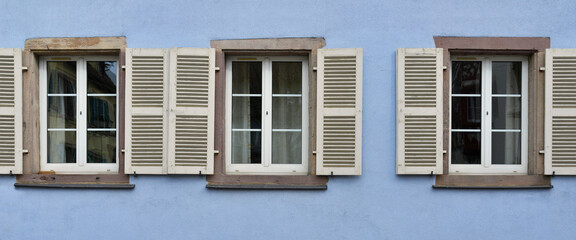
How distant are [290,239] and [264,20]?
2.22 metres

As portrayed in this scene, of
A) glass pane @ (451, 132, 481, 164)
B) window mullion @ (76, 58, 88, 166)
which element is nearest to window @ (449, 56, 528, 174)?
glass pane @ (451, 132, 481, 164)

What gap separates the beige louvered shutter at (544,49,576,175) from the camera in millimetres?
3717

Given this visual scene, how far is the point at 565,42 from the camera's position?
3.80 metres

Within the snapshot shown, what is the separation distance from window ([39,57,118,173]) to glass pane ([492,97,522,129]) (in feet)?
12.9

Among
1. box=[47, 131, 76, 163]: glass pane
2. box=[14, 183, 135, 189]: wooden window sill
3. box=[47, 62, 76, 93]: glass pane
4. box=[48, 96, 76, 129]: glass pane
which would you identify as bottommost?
box=[14, 183, 135, 189]: wooden window sill

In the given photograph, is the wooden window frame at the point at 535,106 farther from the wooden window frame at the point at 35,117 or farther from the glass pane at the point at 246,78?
the wooden window frame at the point at 35,117

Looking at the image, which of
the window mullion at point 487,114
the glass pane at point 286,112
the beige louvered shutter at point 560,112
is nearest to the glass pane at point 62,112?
the glass pane at point 286,112

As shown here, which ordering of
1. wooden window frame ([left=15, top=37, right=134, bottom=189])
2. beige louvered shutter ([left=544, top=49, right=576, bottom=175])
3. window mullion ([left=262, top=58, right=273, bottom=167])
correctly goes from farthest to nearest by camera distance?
window mullion ([left=262, top=58, right=273, bottom=167]) → wooden window frame ([left=15, top=37, right=134, bottom=189]) → beige louvered shutter ([left=544, top=49, right=576, bottom=175])

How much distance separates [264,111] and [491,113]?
7.66 feet

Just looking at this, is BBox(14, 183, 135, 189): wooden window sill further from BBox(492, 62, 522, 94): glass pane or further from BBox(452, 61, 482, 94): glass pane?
BBox(492, 62, 522, 94): glass pane

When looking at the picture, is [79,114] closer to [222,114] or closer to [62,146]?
[62,146]

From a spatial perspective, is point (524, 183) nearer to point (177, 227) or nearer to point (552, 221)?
point (552, 221)

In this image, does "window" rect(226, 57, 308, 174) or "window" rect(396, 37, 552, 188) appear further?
"window" rect(226, 57, 308, 174)

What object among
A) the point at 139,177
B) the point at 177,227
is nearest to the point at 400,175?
Answer: the point at 177,227
